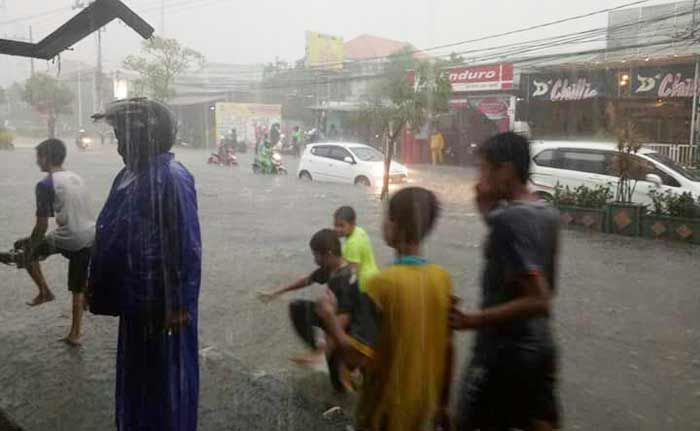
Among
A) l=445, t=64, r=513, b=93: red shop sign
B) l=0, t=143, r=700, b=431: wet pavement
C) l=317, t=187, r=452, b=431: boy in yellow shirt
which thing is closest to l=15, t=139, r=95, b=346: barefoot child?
l=0, t=143, r=700, b=431: wet pavement

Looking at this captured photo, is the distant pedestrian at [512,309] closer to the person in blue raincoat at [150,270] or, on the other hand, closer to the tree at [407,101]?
the person in blue raincoat at [150,270]

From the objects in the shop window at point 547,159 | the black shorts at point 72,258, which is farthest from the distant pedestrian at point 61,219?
the shop window at point 547,159

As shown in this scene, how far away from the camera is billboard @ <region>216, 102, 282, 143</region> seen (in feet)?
125

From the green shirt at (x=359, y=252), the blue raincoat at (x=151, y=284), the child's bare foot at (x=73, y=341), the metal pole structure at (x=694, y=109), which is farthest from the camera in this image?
the metal pole structure at (x=694, y=109)

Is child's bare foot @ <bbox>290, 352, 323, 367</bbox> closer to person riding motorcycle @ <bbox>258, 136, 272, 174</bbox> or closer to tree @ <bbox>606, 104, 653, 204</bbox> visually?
tree @ <bbox>606, 104, 653, 204</bbox>

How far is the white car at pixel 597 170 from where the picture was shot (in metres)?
10.5

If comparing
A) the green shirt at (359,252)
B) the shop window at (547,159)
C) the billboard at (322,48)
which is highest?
the billboard at (322,48)

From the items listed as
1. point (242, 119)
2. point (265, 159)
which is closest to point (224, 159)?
point (265, 159)

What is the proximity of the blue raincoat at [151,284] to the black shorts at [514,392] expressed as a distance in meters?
1.21

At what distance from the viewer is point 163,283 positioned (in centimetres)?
249

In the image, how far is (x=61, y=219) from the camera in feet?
14.2

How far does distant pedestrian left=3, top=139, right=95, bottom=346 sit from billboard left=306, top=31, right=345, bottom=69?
1021 inches

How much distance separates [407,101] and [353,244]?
10701mm

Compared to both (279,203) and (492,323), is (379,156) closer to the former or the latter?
(279,203)
